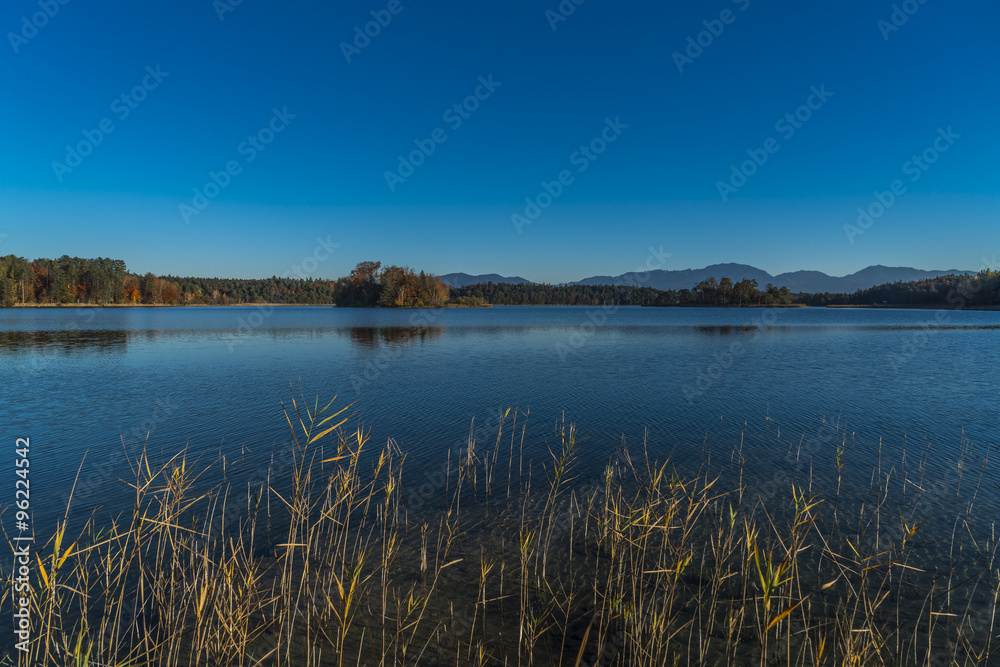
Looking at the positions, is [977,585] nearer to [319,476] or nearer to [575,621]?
[575,621]

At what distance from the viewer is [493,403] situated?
1650 centimetres

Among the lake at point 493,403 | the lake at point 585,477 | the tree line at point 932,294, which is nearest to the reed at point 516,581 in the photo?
the lake at point 585,477

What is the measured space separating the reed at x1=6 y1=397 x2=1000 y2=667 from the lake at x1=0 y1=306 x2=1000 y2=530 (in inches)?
71.8

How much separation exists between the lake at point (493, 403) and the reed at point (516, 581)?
1823 mm

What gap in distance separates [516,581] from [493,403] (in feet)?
34.2

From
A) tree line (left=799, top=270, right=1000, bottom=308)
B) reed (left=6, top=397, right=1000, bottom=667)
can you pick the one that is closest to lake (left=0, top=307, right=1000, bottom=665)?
reed (left=6, top=397, right=1000, bottom=667)

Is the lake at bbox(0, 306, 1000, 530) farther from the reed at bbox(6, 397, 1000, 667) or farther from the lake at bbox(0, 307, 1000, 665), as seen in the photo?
the reed at bbox(6, 397, 1000, 667)

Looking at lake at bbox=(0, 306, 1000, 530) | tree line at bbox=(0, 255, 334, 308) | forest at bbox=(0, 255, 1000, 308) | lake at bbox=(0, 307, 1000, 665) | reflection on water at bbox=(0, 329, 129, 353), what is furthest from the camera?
forest at bbox=(0, 255, 1000, 308)

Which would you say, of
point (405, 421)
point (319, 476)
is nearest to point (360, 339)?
point (405, 421)

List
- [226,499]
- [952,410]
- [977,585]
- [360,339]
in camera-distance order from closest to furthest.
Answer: [977,585]
[226,499]
[952,410]
[360,339]

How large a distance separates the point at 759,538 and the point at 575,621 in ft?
12.0

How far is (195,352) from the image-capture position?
3016 cm

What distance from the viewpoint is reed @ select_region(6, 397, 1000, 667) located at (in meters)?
4.66

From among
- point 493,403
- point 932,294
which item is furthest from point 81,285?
point 932,294
